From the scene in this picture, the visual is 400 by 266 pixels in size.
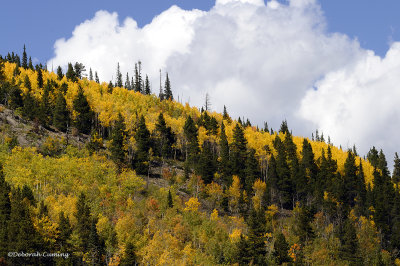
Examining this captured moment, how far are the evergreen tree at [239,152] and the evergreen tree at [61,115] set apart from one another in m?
53.1

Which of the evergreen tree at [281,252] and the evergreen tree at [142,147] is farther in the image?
the evergreen tree at [142,147]

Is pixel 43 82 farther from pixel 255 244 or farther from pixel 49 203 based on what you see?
pixel 255 244

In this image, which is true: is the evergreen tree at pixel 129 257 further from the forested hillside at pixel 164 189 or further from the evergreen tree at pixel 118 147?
the evergreen tree at pixel 118 147

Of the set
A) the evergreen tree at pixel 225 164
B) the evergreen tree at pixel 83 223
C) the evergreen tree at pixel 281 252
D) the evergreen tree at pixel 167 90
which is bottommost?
the evergreen tree at pixel 281 252

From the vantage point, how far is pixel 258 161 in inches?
5423

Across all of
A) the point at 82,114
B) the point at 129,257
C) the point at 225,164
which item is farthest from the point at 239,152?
the point at 129,257

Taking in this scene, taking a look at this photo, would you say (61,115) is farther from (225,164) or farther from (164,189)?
(225,164)

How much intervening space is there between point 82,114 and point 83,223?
60.8 metres

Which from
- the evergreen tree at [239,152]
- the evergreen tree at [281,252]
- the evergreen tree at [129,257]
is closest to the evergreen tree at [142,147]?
the evergreen tree at [239,152]

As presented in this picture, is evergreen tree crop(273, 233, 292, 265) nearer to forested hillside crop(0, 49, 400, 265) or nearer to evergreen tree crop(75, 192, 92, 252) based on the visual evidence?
forested hillside crop(0, 49, 400, 265)

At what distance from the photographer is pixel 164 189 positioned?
359 feet

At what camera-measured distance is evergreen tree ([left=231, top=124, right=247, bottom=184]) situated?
12806cm

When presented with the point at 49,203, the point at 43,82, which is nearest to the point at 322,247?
the point at 49,203

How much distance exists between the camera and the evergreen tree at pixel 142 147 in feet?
384
